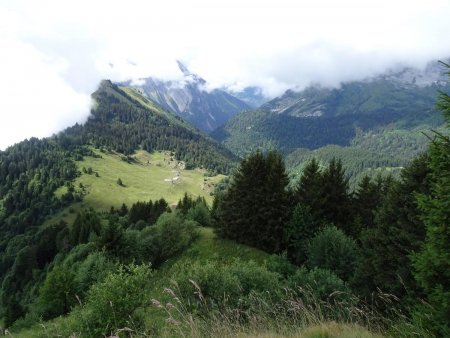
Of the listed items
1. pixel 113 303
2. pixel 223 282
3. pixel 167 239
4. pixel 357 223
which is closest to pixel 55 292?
pixel 167 239

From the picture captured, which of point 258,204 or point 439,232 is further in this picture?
point 258,204

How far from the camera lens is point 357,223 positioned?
6069 cm

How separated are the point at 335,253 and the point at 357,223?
15.6 metres

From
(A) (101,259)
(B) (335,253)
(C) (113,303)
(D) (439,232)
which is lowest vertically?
(A) (101,259)

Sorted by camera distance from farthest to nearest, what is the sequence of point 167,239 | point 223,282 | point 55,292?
1. point 167,239
2. point 55,292
3. point 223,282

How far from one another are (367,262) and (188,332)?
31.5 m

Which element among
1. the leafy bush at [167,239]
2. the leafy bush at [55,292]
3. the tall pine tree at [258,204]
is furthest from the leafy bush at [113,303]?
the leafy bush at [167,239]

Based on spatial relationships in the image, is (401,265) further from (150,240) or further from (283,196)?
(150,240)

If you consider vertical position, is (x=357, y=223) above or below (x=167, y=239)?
above

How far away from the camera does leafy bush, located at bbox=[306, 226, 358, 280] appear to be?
46688mm

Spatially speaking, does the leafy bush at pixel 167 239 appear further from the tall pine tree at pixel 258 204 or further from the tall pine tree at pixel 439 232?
the tall pine tree at pixel 439 232

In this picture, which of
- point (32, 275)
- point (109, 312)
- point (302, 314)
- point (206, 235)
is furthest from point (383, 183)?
point (32, 275)

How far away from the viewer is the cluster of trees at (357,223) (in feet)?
30.5

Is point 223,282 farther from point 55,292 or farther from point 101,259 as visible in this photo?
point 55,292
